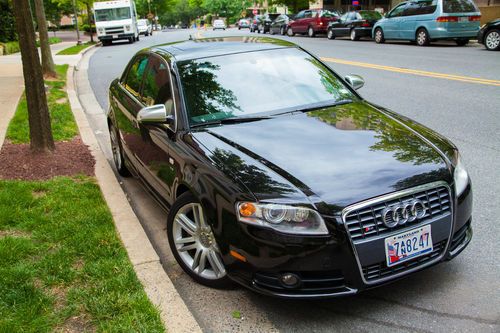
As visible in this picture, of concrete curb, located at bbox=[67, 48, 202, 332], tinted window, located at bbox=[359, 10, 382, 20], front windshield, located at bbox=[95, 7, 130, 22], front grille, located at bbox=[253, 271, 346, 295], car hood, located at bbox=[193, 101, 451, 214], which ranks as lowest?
concrete curb, located at bbox=[67, 48, 202, 332]

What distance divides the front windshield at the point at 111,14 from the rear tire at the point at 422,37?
2130 centimetres

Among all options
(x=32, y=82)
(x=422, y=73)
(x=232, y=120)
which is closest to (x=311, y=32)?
(x=422, y=73)

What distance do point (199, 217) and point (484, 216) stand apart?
2.48 m

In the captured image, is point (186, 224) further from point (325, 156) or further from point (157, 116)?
point (325, 156)

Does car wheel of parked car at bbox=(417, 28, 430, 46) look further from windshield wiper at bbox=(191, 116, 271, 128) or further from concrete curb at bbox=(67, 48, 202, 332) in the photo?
windshield wiper at bbox=(191, 116, 271, 128)

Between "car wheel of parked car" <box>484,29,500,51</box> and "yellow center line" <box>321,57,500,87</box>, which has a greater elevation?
"car wheel of parked car" <box>484,29,500,51</box>

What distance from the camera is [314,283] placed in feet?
9.64

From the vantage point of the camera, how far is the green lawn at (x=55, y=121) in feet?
24.3

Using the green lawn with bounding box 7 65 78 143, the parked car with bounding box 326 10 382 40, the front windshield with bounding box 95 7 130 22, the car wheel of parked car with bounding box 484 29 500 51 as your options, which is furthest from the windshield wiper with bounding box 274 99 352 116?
the front windshield with bounding box 95 7 130 22

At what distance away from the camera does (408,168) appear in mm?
3219

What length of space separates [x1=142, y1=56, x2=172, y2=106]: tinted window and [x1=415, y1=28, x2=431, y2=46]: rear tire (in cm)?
1717

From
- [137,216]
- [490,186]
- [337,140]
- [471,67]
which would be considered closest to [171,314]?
[337,140]

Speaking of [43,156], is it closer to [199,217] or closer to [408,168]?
[199,217]

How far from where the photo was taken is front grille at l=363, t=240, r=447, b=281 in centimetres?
294
